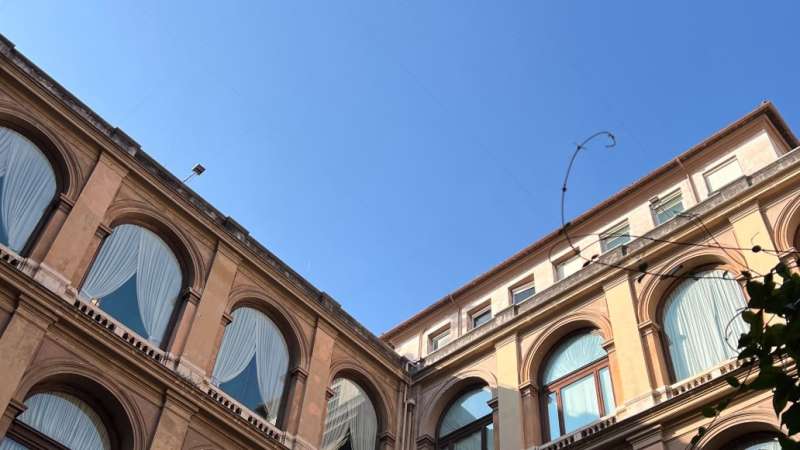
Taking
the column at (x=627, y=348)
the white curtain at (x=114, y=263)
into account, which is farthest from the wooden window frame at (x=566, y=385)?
the white curtain at (x=114, y=263)

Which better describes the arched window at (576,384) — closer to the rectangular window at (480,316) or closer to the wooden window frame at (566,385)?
the wooden window frame at (566,385)

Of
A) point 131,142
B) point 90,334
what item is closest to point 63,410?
point 90,334

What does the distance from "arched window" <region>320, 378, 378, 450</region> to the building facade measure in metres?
0.06

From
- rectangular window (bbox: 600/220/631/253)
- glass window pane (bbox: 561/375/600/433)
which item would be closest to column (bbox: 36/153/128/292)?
glass window pane (bbox: 561/375/600/433)

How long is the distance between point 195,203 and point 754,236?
13256 millimetres

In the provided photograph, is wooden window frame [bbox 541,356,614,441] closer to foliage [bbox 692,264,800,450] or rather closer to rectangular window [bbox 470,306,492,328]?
rectangular window [bbox 470,306,492,328]

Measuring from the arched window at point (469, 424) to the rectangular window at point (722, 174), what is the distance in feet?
27.6

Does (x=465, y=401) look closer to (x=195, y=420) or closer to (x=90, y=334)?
(x=195, y=420)

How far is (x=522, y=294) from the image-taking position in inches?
1009

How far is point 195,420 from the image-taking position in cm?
1723

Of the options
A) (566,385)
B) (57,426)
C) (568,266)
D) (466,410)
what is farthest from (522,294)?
(57,426)

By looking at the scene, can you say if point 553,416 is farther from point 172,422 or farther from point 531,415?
point 172,422

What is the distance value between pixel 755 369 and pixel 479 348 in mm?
8158

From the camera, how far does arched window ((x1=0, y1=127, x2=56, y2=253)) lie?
16.5 metres
